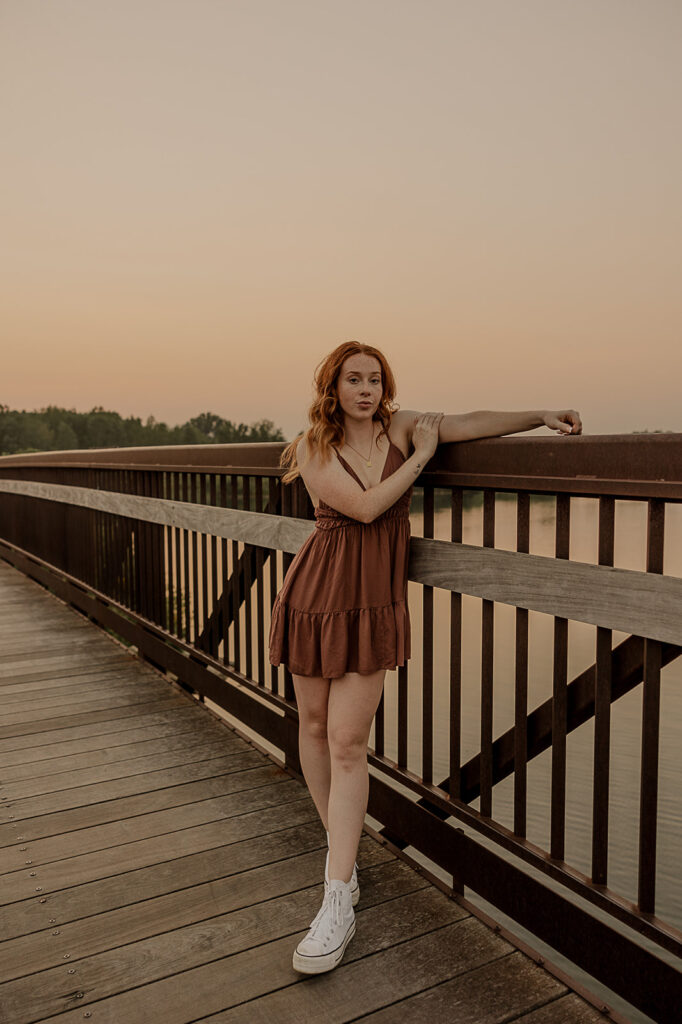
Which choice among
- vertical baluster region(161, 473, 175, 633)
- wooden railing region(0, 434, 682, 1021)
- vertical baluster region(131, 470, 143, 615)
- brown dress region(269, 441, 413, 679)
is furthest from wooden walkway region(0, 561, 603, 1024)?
vertical baluster region(131, 470, 143, 615)

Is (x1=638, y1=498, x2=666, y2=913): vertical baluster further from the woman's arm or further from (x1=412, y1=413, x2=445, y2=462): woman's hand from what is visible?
(x1=412, y1=413, x2=445, y2=462): woman's hand

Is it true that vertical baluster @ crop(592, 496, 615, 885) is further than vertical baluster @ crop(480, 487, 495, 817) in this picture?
No

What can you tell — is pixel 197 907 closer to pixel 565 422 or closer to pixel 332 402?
pixel 332 402

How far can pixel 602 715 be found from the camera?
1527 mm

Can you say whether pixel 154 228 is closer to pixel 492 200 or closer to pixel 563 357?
pixel 492 200

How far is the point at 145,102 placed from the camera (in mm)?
15367

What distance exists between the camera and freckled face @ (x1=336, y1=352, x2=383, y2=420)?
1.86 meters

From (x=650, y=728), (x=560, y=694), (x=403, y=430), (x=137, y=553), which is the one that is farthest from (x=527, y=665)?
(x=137, y=553)

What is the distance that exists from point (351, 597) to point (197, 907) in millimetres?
921

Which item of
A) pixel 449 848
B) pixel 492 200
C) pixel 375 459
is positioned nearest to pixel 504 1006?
pixel 449 848

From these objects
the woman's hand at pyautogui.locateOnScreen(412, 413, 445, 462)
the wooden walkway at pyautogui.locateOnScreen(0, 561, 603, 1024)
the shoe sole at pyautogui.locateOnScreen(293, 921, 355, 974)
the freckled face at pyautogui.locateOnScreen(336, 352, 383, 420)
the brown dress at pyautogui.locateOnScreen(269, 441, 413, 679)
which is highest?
the freckled face at pyautogui.locateOnScreen(336, 352, 383, 420)

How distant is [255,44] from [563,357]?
81.4 feet

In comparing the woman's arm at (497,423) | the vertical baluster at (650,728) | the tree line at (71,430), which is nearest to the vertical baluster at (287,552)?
the woman's arm at (497,423)

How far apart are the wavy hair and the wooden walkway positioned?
1164 millimetres
